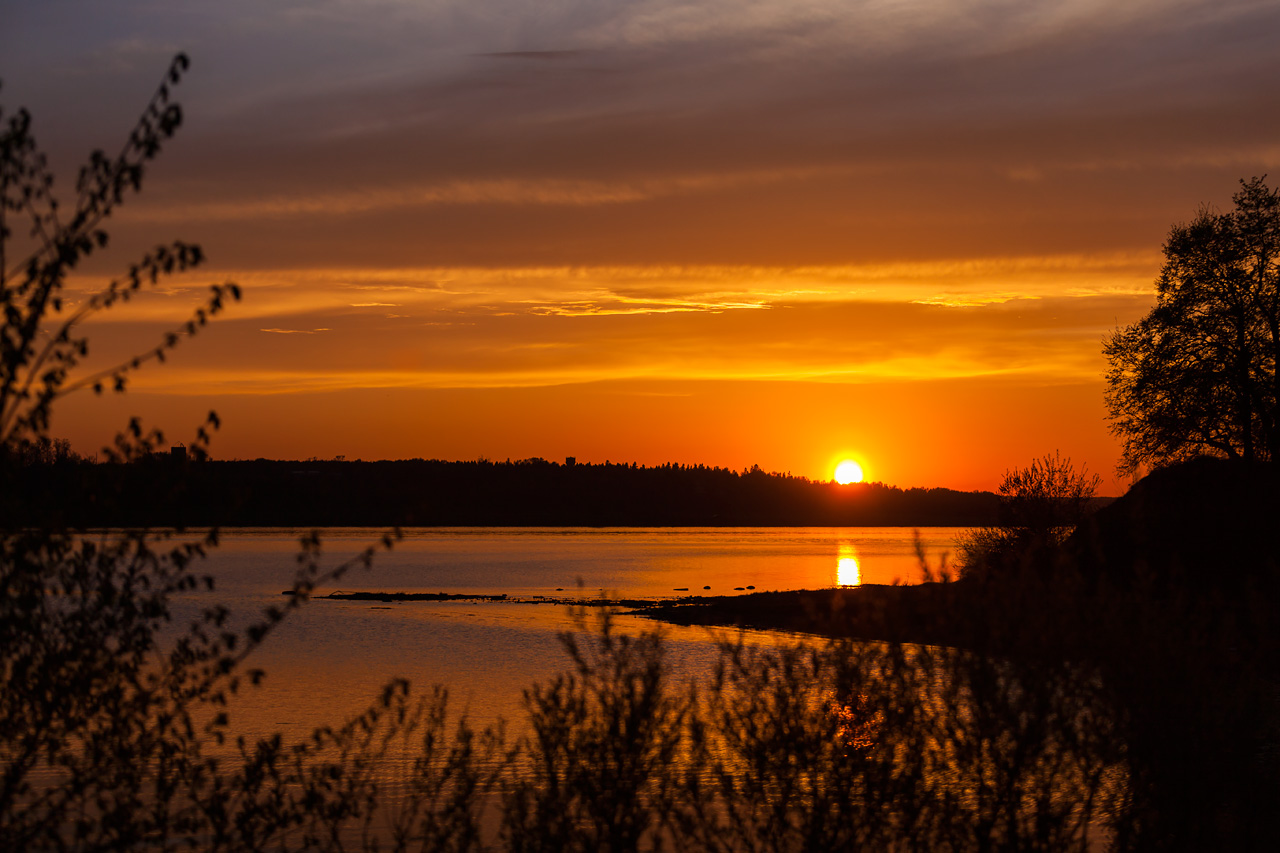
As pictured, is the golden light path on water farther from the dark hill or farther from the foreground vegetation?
the foreground vegetation

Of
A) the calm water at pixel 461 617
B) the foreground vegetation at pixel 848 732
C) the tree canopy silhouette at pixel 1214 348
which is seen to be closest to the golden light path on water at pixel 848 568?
the calm water at pixel 461 617

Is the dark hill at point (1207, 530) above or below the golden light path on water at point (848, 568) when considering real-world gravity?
below

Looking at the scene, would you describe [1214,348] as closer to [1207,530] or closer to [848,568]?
[1207,530]

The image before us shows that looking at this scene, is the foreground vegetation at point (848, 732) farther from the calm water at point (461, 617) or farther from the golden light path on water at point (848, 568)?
the golden light path on water at point (848, 568)

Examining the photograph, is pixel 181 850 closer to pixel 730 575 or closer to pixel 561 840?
pixel 561 840

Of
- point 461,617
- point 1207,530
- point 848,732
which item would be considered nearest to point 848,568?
point 461,617

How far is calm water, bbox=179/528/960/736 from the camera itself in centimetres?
3266

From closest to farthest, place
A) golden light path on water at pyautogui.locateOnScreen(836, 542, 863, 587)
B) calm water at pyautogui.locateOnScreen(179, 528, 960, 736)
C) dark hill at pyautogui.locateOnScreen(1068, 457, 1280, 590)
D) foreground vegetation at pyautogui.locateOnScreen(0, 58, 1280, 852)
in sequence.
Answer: foreground vegetation at pyautogui.locateOnScreen(0, 58, 1280, 852) → calm water at pyautogui.locateOnScreen(179, 528, 960, 736) → dark hill at pyautogui.locateOnScreen(1068, 457, 1280, 590) → golden light path on water at pyautogui.locateOnScreen(836, 542, 863, 587)

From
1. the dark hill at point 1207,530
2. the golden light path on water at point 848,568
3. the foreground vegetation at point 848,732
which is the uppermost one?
the golden light path on water at point 848,568

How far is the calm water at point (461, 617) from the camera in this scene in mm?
32656

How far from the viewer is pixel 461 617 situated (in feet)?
197

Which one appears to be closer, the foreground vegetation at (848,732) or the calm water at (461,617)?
the foreground vegetation at (848,732)

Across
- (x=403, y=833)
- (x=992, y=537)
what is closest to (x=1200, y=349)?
(x=992, y=537)

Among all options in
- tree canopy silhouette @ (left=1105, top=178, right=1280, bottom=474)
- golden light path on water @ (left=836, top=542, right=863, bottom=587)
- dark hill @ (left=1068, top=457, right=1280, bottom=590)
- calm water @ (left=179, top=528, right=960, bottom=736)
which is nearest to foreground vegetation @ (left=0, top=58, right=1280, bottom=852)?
calm water @ (left=179, top=528, right=960, bottom=736)
